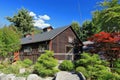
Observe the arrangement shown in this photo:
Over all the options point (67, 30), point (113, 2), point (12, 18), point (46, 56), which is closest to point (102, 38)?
point (46, 56)

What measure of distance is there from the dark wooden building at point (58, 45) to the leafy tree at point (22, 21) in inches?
974

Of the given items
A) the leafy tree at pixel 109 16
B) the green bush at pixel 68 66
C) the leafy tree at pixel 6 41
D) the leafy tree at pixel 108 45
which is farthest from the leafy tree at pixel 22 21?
the leafy tree at pixel 108 45

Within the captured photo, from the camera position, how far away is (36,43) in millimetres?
25938

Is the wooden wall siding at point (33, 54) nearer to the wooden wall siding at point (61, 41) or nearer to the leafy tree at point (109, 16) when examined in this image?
the wooden wall siding at point (61, 41)

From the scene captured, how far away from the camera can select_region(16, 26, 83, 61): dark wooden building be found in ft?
80.0

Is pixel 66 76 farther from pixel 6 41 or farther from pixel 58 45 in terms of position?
pixel 6 41

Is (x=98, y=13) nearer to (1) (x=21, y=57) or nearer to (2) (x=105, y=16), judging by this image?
(2) (x=105, y=16)

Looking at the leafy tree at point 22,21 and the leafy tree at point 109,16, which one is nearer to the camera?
the leafy tree at point 109,16

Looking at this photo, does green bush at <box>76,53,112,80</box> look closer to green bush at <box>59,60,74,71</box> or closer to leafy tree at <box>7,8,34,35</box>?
green bush at <box>59,60,74,71</box>

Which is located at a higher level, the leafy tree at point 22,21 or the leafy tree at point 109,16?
the leafy tree at point 22,21

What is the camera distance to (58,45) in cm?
2522

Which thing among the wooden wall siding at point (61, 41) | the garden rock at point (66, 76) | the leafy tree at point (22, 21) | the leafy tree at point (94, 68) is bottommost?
the garden rock at point (66, 76)

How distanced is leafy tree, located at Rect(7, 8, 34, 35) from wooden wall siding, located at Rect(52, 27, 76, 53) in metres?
27.4

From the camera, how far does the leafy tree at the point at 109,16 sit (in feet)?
70.2
